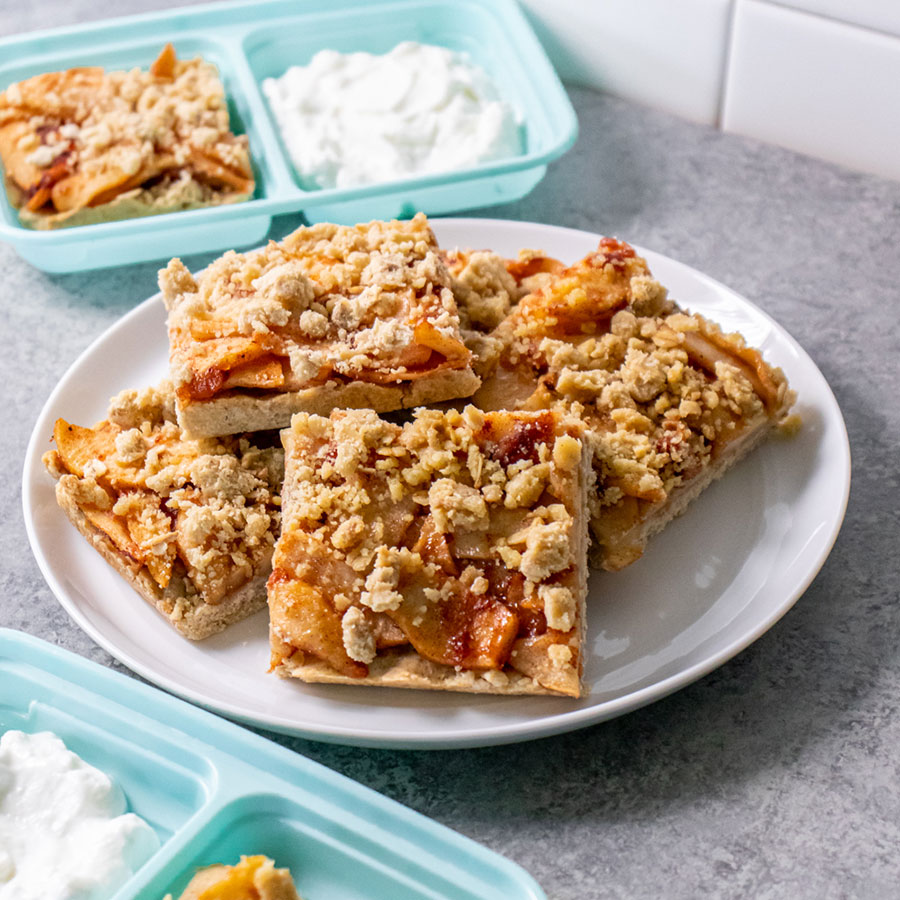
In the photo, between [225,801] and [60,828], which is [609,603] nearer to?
[225,801]

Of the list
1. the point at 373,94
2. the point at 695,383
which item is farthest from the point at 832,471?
the point at 373,94

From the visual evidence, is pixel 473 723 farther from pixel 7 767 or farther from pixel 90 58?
pixel 90 58

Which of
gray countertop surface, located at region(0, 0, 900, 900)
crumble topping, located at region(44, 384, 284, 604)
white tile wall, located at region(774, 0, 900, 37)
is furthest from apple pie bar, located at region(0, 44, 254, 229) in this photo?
white tile wall, located at region(774, 0, 900, 37)

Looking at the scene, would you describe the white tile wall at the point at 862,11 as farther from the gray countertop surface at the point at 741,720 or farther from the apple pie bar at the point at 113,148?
the apple pie bar at the point at 113,148

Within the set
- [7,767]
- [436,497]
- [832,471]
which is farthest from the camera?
[832,471]

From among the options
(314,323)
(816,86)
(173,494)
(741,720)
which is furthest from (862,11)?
(173,494)

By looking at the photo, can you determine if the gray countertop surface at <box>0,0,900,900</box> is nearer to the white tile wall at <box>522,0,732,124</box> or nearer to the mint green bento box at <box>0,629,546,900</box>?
the mint green bento box at <box>0,629,546,900</box>
